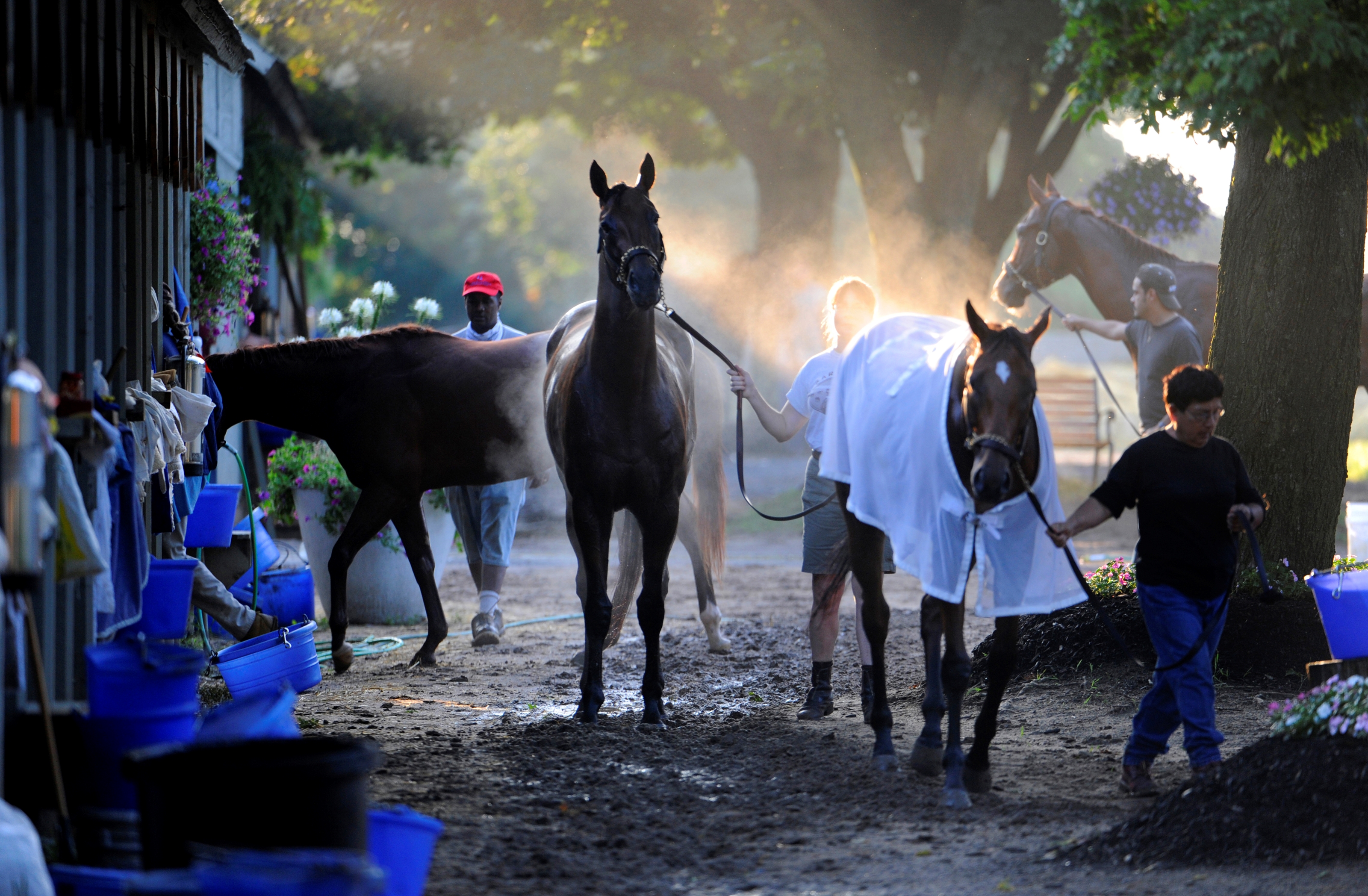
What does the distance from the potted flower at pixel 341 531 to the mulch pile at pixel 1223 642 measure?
13.6 feet

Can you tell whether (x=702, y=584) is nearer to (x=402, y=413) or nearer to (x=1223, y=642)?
(x=402, y=413)

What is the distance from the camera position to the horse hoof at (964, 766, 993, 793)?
186 inches

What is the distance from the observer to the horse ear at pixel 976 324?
14.5ft

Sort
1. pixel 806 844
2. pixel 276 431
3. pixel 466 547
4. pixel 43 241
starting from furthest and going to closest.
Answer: pixel 276 431 < pixel 466 547 < pixel 806 844 < pixel 43 241

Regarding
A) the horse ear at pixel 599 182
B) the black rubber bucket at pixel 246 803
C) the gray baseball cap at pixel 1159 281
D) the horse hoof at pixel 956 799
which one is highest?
the horse ear at pixel 599 182

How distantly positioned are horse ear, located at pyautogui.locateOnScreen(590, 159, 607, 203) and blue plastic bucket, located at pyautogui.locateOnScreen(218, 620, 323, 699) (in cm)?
247

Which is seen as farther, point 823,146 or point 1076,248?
point 823,146

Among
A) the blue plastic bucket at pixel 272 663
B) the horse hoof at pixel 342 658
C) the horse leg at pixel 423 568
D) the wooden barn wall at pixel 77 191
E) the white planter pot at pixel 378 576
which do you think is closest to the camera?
the wooden barn wall at pixel 77 191

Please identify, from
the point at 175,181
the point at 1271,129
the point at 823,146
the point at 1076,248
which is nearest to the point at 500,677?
the point at 175,181

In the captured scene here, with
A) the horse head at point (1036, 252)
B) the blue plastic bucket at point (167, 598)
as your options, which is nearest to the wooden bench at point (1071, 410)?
the horse head at point (1036, 252)

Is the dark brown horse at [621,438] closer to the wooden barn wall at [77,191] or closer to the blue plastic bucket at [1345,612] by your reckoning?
the wooden barn wall at [77,191]

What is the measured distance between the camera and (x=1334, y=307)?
6.54 m

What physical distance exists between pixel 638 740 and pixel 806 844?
145 cm

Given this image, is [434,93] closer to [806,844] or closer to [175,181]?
[175,181]
